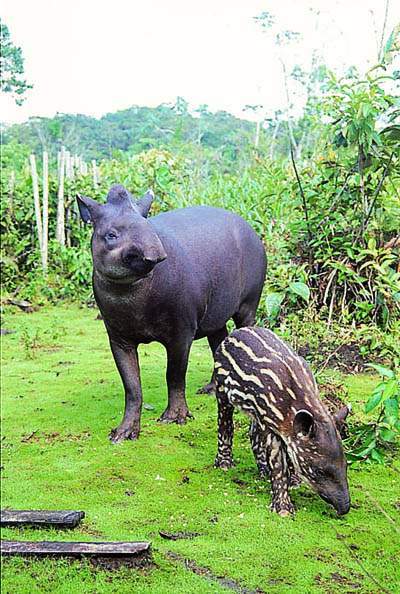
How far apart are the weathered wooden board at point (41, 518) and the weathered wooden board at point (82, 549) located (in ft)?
0.80

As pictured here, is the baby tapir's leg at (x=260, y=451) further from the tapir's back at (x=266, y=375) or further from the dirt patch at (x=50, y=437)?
the dirt patch at (x=50, y=437)

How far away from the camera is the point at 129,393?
431 centimetres

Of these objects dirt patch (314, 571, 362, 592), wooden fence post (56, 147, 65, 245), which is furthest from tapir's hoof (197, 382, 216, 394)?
wooden fence post (56, 147, 65, 245)

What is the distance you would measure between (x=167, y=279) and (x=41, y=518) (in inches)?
66.5

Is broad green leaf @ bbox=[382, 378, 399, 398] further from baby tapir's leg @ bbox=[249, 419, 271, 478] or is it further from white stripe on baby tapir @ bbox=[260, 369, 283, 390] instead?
baby tapir's leg @ bbox=[249, 419, 271, 478]

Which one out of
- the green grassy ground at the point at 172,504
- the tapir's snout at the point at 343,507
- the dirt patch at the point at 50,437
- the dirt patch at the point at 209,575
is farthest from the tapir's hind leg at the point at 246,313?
the dirt patch at the point at 209,575

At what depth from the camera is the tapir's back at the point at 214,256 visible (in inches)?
173

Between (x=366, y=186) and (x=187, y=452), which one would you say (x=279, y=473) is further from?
(x=366, y=186)

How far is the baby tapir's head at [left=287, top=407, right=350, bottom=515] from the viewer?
321 cm

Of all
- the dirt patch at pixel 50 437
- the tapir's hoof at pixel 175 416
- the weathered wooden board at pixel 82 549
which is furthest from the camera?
the tapir's hoof at pixel 175 416

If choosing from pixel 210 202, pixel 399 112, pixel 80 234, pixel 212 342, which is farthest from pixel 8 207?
pixel 399 112

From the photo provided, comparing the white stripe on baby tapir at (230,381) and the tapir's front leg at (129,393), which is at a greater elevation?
the white stripe on baby tapir at (230,381)

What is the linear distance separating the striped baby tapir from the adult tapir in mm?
683

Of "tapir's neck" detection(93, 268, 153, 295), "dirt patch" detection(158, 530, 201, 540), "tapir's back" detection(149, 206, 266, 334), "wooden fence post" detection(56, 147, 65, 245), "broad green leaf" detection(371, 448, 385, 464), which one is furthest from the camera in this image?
"wooden fence post" detection(56, 147, 65, 245)
